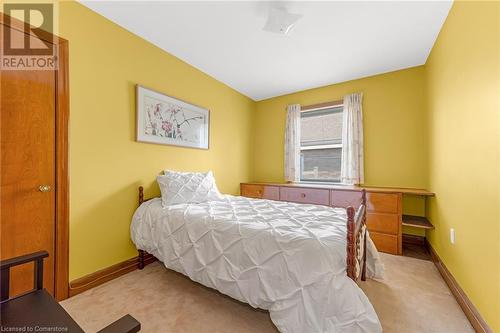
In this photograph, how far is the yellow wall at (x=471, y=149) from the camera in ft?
4.19

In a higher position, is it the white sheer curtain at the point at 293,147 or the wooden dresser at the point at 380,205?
the white sheer curtain at the point at 293,147

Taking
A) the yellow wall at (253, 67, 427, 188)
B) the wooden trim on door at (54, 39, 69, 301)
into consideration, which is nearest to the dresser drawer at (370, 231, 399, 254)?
the yellow wall at (253, 67, 427, 188)

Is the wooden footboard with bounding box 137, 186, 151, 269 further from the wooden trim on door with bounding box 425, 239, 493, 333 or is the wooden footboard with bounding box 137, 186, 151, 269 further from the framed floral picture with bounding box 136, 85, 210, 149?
the wooden trim on door with bounding box 425, 239, 493, 333

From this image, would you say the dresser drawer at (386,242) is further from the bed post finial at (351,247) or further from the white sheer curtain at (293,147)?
the bed post finial at (351,247)

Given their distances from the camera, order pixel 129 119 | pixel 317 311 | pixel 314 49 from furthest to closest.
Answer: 1. pixel 314 49
2. pixel 129 119
3. pixel 317 311

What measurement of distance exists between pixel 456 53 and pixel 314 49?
134cm

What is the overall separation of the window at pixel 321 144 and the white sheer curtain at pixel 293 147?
0.10 meters

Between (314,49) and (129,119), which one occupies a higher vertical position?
(314,49)

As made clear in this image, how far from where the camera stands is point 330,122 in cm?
373

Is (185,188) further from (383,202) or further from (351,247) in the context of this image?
(383,202)

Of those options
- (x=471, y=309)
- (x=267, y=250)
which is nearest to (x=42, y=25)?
(x=267, y=250)

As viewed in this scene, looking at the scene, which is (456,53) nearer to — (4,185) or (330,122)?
(330,122)

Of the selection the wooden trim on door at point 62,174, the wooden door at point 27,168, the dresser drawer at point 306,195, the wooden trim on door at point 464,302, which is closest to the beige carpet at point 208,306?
the wooden trim on door at point 464,302

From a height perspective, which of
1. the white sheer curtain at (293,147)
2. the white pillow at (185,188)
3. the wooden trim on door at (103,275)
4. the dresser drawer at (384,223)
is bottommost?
the wooden trim on door at (103,275)
